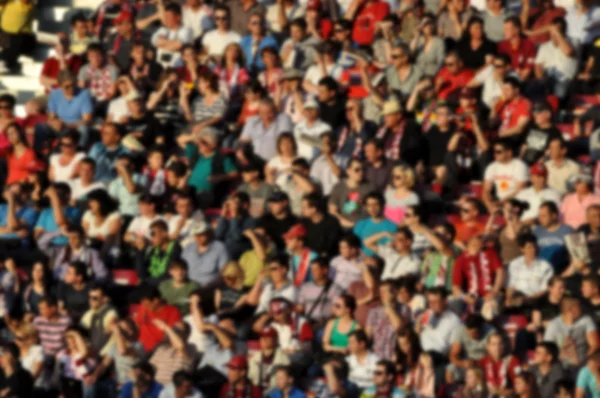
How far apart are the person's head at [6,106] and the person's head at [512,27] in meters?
5.56

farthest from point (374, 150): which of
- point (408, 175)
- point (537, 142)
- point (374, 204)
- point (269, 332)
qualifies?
point (269, 332)

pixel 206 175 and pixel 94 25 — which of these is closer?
pixel 206 175

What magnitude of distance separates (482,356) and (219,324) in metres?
2.61

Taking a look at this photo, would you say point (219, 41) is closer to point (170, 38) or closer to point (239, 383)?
point (170, 38)

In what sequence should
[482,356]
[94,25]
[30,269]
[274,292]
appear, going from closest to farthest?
1. [482,356]
2. [274,292]
3. [30,269]
4. [94,25]

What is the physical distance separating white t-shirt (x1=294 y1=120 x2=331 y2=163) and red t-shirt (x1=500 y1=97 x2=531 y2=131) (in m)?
1.80

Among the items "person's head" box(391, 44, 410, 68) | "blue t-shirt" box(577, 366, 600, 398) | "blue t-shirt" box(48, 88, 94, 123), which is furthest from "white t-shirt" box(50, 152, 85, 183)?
"blue t-shirt" box(577, 366, 600, 398)

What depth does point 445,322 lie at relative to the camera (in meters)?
20.7

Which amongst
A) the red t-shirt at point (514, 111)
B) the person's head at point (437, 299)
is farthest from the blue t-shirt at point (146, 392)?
the red t-shirt at point (514, 111)

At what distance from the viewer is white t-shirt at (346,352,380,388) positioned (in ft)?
67.8

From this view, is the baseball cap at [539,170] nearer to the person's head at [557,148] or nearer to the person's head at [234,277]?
the person's head at [557,148]

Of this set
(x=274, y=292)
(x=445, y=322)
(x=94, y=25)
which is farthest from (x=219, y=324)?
(x=94, y=25)

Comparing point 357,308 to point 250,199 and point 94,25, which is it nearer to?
point 250,199

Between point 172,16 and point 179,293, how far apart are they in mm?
4575
